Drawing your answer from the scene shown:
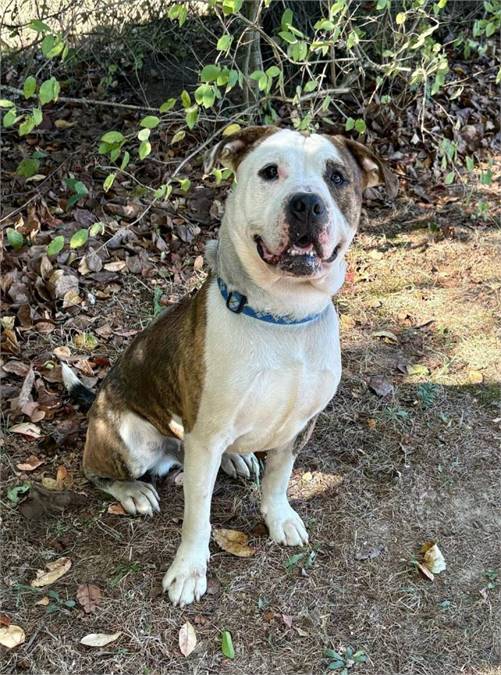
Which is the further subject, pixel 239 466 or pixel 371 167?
pixel 239 466

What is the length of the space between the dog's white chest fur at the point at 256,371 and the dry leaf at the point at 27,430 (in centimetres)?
138

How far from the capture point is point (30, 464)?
3.61 metres

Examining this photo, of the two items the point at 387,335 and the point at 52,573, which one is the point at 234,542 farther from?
the point at 387,335

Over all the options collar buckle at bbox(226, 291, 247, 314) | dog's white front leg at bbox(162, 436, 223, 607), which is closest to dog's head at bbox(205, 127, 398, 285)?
collar buckle at bbox(226, 291, 247, 314)

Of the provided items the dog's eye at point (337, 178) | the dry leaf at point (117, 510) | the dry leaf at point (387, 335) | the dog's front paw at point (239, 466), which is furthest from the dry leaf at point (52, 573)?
the dry leaf at point (387, 335)

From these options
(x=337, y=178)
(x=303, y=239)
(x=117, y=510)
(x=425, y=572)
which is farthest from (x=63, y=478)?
(x=337, y=178)

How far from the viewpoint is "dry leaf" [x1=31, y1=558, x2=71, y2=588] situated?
3012 mm

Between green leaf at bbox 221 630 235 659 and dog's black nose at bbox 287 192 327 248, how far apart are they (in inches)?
61.8

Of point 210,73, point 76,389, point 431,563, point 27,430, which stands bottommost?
point 431,563

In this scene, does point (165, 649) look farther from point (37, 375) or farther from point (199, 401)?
point (37, 375)

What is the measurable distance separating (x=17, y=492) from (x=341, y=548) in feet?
5.10

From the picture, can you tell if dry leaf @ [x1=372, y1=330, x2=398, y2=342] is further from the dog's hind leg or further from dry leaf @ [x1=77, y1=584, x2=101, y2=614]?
dry leaf @ [x1=77, y1=584, x2=101, y2=614]

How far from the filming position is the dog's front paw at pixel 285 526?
3.24 meters

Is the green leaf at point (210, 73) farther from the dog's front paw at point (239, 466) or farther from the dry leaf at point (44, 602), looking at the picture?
the dry leaf at point (44, 602)
